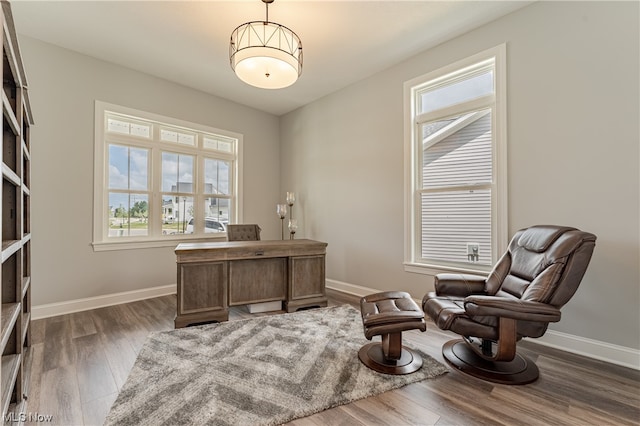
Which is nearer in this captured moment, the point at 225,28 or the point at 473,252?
the point at 225,28

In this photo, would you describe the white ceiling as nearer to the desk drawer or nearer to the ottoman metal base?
the desk drawer

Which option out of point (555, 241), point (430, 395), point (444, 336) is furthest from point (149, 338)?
point (555, 241)

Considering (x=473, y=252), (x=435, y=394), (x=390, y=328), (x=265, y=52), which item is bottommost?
(x=435, y=394)

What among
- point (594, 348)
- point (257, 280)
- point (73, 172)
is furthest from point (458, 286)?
point (73, 172)

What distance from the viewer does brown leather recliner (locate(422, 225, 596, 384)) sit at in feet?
6.57

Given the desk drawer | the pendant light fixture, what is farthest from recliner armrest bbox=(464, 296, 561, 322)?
the pendant light fixture

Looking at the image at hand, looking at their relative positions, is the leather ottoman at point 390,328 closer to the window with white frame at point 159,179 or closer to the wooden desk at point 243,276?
the wooden desk at point 243,276

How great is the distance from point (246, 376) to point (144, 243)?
113 inches

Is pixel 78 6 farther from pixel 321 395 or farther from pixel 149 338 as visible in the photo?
pixel 321 395

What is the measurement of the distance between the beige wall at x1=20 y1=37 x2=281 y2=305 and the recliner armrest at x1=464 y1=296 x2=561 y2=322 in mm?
4061

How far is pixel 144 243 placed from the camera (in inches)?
162

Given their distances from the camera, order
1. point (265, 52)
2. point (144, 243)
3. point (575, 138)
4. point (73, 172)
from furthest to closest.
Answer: point (144, 243) → point (73, 172) → point (575, 138) → point (265, 52)

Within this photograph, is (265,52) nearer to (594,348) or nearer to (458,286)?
(458,286)

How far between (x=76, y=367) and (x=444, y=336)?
3101 mm
